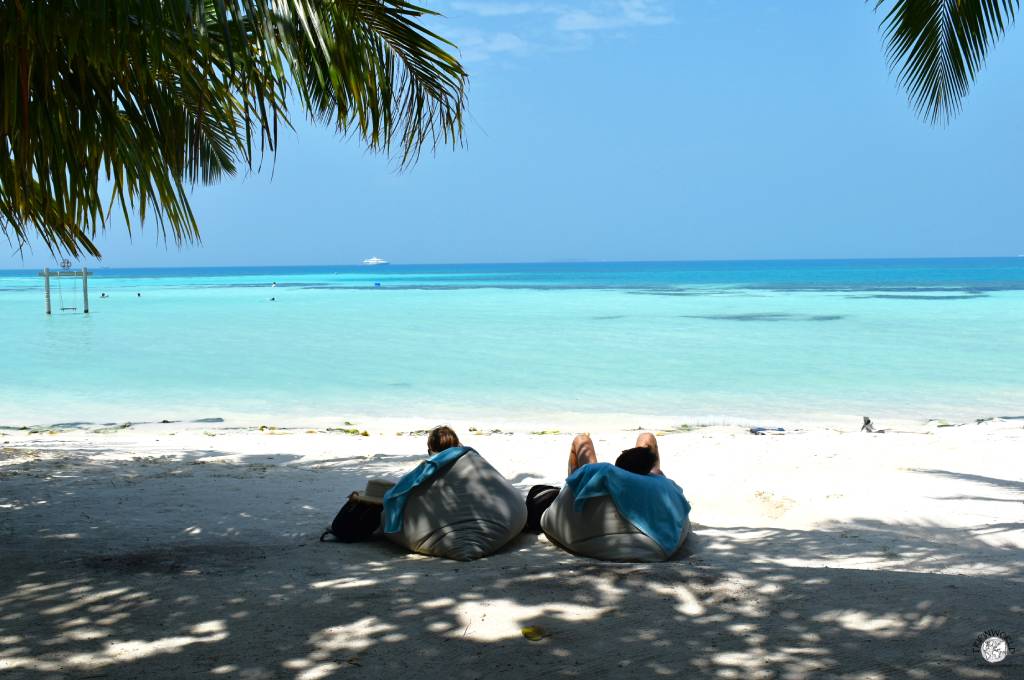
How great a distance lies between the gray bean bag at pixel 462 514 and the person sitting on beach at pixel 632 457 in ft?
2.17

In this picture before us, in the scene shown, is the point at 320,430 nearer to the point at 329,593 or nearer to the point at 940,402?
the point at 329,593

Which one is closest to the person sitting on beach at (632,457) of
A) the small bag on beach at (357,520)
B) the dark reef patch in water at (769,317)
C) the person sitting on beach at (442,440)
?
the person sitting on beach at (442,440)

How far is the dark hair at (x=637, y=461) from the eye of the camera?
16.0ft

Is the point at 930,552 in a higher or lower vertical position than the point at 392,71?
lower

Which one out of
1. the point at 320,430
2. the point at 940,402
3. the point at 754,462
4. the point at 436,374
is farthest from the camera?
the point at 436,374

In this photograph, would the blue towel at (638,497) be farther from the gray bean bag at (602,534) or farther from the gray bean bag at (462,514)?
the gray bean bag at (462,514)

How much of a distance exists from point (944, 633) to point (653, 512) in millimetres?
1682

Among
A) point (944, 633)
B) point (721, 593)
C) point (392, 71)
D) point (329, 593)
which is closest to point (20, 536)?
point (329, 593)

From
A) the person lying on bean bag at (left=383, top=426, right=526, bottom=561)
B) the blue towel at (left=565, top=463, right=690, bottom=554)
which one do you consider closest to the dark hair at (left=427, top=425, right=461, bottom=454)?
the person lying on bean bag at (left=383, top=426, right=526, bottom=561)

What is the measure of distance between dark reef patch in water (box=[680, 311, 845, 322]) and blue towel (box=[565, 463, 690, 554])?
78.7ft

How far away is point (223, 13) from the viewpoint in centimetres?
281

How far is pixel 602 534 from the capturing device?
171 inches

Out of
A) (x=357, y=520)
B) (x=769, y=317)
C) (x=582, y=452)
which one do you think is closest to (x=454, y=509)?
(x=357, y=520)

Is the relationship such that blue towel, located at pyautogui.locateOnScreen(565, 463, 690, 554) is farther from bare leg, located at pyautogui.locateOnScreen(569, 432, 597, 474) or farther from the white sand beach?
bare leg, located at pyautogui.locateOnScreen(569, 432, 597, 474)
